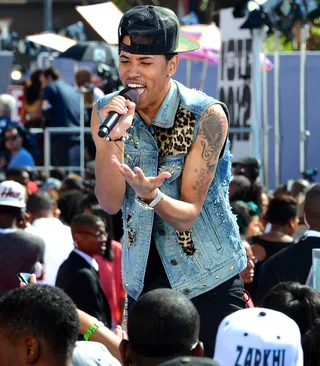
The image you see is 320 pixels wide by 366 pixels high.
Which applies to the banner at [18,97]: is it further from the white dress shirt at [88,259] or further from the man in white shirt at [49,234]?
the white dress shirt at [88,259]

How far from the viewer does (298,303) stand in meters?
4.78

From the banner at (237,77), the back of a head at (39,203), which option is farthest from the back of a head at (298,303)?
the banner at (237,77)

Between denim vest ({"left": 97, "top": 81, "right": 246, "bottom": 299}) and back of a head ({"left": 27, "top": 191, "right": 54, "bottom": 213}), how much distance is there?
378cm

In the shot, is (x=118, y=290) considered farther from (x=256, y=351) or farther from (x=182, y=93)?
(x=256, y=351)

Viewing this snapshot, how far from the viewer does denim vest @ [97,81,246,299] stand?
451cm

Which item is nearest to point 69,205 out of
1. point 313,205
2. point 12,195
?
point 12,195

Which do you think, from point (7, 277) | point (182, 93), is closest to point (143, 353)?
point (182, 93)

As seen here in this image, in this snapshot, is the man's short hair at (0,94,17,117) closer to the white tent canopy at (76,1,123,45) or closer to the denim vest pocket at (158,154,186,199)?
the white tent canopy at (76,1,123,45)

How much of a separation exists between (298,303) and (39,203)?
153 inches

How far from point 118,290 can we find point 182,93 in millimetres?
3617

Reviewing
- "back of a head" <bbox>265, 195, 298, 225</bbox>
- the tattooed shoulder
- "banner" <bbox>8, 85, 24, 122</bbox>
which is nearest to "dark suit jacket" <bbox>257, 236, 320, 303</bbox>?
"back of a head" <bbox>265, 195, 298, 225</bbox>

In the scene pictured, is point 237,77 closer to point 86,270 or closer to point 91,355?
point 86,270

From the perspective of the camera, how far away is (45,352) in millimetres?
3488

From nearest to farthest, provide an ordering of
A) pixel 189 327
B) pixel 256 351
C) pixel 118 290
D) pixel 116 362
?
1. pixel 256 351
2. pixel 189 327
3. pixel 116 362
4. pixel 118 290
